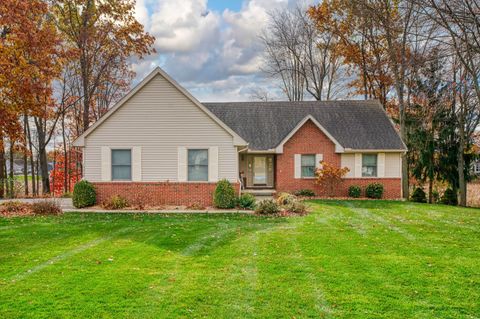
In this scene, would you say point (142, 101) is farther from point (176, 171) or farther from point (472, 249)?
point (472, 249)

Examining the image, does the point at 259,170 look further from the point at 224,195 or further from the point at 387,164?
the point at 224,195

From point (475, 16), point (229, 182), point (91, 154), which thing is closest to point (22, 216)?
point (91, 154)

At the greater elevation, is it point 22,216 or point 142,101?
point 142,101

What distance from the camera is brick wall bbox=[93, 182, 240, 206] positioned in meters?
17.6

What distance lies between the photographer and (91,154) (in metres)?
17.7

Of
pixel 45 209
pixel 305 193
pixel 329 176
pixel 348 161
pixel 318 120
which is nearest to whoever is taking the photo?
pixel 45 209

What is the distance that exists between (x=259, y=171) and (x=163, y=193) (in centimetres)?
807

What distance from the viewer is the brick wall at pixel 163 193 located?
57.9 ft

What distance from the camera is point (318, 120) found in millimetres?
25031

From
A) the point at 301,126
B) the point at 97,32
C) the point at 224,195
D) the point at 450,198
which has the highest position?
the point at 97,32

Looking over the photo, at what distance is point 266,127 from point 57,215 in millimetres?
13741

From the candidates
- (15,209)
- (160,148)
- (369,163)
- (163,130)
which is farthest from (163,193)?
(369,163)

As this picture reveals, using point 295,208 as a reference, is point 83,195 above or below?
above

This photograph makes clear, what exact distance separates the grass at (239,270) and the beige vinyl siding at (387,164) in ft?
31.6
